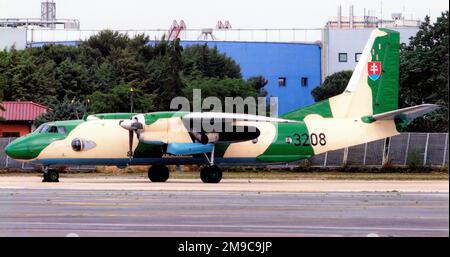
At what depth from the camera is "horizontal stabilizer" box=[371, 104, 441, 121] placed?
128 feet

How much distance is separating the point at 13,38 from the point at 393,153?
58084 millimetres

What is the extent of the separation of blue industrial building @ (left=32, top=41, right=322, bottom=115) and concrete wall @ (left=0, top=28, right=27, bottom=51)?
697 inches

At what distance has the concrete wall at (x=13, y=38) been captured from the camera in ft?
331

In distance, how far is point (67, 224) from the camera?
20172mm

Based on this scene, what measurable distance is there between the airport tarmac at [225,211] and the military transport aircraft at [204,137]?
228 inches

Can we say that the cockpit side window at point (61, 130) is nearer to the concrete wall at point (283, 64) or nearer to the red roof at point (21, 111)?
the red roof at point (21, 111)

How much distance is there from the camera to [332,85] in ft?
299

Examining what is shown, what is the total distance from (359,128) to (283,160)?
10.4 feet

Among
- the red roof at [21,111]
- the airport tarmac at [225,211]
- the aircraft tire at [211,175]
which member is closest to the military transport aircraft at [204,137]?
the aircraft tire at [211,175]

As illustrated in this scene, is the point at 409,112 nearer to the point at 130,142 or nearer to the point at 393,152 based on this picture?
the point at 130,142

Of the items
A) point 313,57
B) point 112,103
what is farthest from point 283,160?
point 313,57

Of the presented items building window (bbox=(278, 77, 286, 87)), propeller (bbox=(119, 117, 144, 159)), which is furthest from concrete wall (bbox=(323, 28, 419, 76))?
propeller (bbox=(119, 117, 144, 159))
